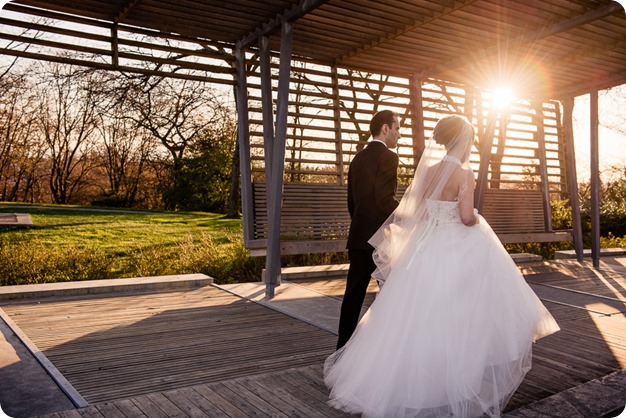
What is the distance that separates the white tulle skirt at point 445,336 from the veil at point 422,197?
121 millimetres

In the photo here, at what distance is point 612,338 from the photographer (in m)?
5.51

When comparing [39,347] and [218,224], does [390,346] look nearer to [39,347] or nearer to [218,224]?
[39,347]

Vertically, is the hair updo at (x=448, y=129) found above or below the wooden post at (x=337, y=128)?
below

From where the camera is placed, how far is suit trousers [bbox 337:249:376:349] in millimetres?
4500

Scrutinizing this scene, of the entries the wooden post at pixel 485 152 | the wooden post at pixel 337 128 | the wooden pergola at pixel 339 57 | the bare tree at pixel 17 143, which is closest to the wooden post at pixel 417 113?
the wooden pergola at pixel 339 57

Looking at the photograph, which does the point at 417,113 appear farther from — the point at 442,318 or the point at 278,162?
the point at 442,318

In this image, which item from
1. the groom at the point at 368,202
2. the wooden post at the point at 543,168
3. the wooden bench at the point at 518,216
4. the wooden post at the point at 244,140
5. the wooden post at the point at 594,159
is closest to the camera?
the groom at the point at 368,202

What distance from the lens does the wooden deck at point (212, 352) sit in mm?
3690

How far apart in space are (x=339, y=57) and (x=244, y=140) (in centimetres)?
221

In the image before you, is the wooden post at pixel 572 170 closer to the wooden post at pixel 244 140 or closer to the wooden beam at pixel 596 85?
the wooden beam at pixel 596 85

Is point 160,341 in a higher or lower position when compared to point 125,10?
lower

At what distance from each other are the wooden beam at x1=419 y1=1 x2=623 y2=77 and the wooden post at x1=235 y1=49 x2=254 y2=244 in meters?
3.40

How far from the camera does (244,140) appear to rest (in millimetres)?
8281

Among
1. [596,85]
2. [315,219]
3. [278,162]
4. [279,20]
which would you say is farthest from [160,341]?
[596,85]
